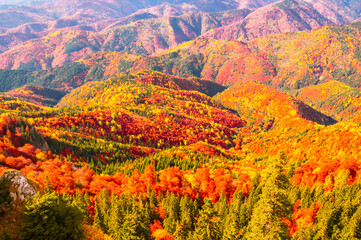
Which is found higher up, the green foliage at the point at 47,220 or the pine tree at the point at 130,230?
the green foliage at the point at 47,220

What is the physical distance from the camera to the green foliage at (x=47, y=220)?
28.1 meters

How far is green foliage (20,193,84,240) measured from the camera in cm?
2808

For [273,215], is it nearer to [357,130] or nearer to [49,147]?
[49,147]

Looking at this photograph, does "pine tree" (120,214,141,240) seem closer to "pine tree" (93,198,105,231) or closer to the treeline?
the treeline

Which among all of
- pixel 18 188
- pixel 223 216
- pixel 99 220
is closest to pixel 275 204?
pixel 18 188

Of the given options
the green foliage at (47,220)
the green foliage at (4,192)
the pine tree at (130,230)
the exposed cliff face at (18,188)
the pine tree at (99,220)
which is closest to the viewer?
the green foliage at (47,220)

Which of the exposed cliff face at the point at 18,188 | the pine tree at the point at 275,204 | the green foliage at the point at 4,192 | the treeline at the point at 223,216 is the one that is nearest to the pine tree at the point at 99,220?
the treeline at the point at 223,216

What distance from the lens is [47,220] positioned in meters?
29.4

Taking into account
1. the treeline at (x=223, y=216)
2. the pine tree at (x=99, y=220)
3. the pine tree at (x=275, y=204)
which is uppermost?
the pine tree at (x=275, y=204)

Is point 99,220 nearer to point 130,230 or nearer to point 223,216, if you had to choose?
point 130,230

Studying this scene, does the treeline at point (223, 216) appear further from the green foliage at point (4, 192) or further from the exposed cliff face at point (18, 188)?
the green foliage at point (4, 192)

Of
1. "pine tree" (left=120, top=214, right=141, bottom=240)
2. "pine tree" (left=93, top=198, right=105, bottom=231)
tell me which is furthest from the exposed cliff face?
"pine tree" (left=93, top=198, right=105, bottom=231)

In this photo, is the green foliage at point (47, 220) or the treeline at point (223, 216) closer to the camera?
the treeline at point (223, 216)

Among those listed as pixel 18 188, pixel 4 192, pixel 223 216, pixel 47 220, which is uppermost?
pixel 4 192
